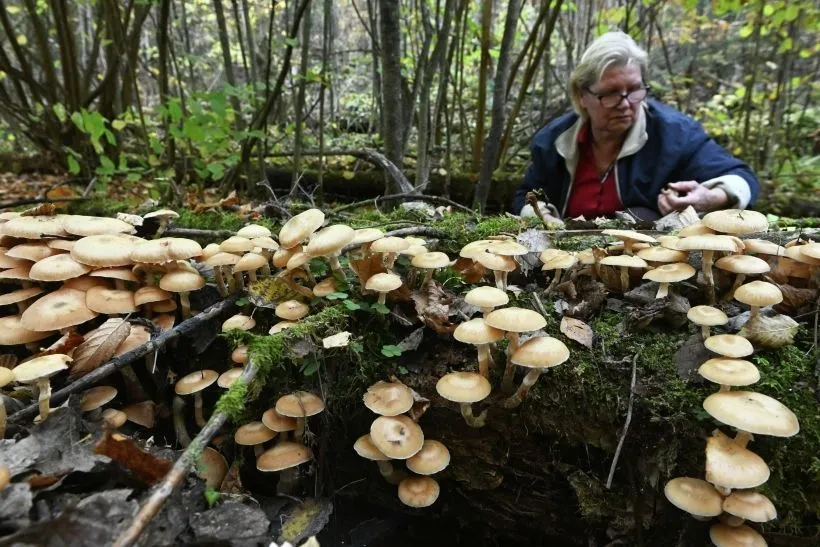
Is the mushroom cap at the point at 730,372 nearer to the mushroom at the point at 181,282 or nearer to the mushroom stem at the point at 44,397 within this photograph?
the mushroom at the point at 181,282

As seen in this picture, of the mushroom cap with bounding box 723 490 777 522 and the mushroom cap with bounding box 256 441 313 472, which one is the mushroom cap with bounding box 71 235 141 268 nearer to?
the mushroom cap with bounding box 256 441 313 472

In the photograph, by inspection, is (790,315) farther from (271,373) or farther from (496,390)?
(271,373)

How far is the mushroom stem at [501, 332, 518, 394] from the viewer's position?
2.09 m

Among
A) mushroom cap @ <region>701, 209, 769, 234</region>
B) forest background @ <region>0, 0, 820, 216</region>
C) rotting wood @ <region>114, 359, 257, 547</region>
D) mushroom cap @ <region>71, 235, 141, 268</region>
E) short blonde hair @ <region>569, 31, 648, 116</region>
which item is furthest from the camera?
forest background @ <region>0, 0, 820, 216</region>

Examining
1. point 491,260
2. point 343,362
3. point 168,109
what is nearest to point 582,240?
point 491,260

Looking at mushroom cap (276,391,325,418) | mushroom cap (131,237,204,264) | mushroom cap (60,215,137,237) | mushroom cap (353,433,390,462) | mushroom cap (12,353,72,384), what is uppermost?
mushroom cap (60,215,137,237)

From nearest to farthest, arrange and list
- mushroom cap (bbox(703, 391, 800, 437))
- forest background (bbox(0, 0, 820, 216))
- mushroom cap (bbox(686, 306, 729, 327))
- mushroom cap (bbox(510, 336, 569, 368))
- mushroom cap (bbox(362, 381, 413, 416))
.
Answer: mushroom cap (bbox(703, 391, 800, 437)) < mushroom cap (bbox(510, 336, 569, 368)) < mushroom cap (bbox(686, 306, 729, 327)) < mushroom cap (bbox(362, 381, 413, 416)) < forest background (bbox(0, 0, 820, 216))

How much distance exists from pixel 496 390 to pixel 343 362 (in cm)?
79

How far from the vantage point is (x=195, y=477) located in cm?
189

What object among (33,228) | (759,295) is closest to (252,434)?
(33,228)

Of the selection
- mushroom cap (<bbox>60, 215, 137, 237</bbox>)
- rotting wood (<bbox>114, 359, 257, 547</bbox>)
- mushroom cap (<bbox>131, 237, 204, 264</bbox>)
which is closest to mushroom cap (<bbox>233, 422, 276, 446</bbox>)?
rotting wood (<bbox>114, 359, 257, 547</bbox>)

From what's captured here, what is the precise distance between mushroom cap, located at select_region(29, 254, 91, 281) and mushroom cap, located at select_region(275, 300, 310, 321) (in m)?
0.99

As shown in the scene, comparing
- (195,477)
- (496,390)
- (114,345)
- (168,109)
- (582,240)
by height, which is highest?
(168,109)

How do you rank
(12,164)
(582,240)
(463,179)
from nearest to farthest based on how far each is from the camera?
(582,240), (463,179), (12,164)
